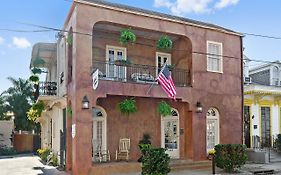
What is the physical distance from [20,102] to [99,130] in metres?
22.6

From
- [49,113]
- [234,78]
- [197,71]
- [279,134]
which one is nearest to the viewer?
[197,71]

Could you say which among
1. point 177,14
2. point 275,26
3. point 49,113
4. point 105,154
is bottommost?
point 105,154

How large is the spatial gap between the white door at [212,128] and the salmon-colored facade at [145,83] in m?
0.21

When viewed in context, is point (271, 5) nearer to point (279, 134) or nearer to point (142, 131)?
point (142, 131)

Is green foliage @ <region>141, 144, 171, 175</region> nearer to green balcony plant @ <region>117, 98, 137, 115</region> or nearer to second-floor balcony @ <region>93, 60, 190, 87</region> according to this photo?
green balcony plant @ <region>117, 98, 137, 115</region>

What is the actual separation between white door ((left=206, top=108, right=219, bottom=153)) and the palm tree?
78.0 ft

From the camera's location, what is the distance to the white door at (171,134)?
17.6m

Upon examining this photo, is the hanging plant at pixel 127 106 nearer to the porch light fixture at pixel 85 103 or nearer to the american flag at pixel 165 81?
the american flag at pixel 165 81

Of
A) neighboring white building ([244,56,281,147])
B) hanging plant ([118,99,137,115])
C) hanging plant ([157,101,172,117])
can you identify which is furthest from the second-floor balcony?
neighboring white building ([244,56,281,147])

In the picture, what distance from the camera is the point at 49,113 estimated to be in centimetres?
2209

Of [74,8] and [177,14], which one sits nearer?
[74,8]

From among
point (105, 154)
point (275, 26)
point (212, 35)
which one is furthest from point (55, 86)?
point (275, 26)

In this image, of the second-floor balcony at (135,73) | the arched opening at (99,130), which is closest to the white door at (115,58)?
the second-floor balcony at (135,73)

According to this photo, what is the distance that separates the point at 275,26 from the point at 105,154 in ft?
31.7
